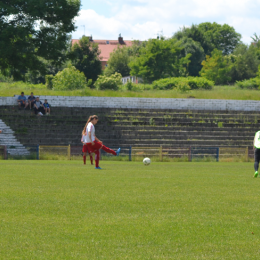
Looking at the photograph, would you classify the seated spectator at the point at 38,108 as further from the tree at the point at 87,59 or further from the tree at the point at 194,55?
the tree at the point at 194,55

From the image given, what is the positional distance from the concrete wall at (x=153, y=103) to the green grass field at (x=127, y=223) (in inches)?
1109

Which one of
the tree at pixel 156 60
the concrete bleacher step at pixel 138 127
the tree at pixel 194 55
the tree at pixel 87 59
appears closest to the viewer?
the concrete bleacher step at pixel 138 127

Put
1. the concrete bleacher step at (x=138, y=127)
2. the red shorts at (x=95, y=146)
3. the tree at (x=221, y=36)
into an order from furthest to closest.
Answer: the tree at (x=221, y=36) → the concrete bleacher step at (x=138, y=127) → the red shorts at (x=95, y=146)

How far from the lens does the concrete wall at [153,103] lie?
38219 millimetres

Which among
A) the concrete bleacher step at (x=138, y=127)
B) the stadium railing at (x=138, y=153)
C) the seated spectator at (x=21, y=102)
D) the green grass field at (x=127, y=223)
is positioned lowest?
the stadium railing at (x=138, y=153)

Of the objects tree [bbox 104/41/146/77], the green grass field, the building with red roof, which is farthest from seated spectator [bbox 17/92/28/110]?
the building with red roof

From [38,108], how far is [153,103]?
10.5m

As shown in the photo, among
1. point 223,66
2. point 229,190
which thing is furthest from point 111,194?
point 223,66

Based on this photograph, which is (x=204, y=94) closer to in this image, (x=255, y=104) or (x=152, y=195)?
(x=255, y=104)

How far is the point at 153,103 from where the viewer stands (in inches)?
1560

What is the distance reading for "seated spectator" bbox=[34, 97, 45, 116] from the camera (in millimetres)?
34688

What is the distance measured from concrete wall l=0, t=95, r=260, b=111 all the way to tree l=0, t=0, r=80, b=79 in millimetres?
3351

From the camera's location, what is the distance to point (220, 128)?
36.2 metres

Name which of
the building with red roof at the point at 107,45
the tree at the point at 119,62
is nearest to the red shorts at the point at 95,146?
the tree at the point at 119,62
